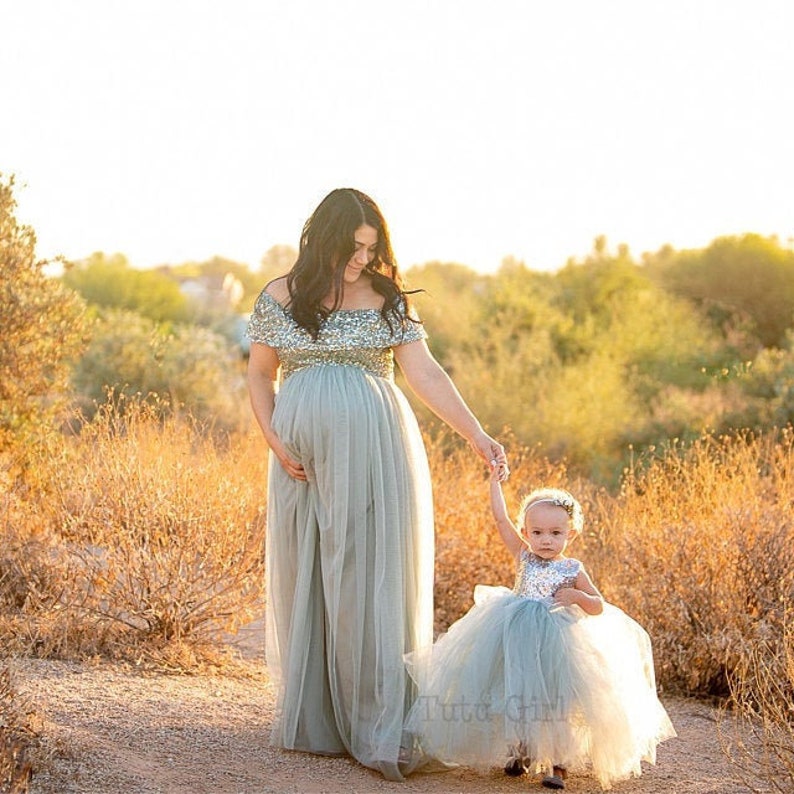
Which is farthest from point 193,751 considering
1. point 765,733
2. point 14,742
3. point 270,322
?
point 765,733

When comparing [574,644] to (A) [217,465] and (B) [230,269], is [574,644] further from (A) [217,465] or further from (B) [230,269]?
(B) [230,269]

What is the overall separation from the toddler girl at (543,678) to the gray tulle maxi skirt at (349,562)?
0.13 metres

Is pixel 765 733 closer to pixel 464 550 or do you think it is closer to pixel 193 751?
pixel 193 751

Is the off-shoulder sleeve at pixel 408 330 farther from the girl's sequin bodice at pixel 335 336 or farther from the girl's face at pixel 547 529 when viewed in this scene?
the girl's face at pixel 547 529

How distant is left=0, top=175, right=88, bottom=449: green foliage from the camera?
7781 mm

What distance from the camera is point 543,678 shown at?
3977 mm

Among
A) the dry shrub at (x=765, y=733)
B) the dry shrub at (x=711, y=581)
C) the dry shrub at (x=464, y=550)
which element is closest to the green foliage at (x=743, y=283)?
the dry shrub at (x=464, y=550)

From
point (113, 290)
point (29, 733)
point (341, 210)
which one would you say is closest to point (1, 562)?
point (29, 733)

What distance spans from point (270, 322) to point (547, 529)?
3.82 ft

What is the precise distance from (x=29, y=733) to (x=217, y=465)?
8.19 feet

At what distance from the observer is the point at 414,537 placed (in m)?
4.32

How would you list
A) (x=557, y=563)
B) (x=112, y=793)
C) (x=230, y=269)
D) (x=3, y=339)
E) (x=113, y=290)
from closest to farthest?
(x=112, y=793) < (x=557, y=563) < (x=3, y=339) < (x=113, y=290) < (x=230, y=269)

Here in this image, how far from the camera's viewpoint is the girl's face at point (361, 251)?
4234mm

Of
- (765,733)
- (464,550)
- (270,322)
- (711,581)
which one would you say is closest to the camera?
(765,733)
